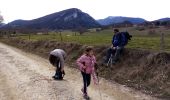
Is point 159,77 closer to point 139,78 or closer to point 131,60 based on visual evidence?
point 139,78

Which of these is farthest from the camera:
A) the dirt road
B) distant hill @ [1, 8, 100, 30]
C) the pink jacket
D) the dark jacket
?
distant hill @ [1, 8, 100, 30]

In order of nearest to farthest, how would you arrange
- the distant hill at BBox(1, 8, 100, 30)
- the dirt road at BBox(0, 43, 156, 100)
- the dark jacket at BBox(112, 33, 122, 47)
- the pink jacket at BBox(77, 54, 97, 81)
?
the pink jacket at BBox(77, 54, 97, 81), the dirt road at BBox(0, 43, 156, 100), the dark jacket at BBox(112, 33, 122, 47), the distant hill at BBox(1, 8, 100, 30)

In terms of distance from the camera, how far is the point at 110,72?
62.0ft

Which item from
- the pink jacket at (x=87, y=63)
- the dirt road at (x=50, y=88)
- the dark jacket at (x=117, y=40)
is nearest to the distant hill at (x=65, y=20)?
the dark jacket at (x=117, y=40)

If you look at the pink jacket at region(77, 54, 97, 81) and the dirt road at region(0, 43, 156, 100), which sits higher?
the pink jacket at region(77, 54, 97, 81)

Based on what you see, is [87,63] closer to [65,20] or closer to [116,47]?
[116,47]

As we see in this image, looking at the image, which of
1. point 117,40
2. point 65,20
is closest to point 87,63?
point 117,40

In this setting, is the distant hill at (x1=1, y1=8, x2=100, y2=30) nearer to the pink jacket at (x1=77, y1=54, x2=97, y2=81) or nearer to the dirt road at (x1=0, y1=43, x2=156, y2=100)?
the dirt road at (x1=0, y1=43, x2=156, y2=100)

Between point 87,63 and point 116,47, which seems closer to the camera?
point 87,63

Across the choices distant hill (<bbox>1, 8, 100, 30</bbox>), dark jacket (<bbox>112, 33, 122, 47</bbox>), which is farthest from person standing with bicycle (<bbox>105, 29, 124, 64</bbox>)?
distant hill (<bbox>1, 8, 100, 30</bbox>)

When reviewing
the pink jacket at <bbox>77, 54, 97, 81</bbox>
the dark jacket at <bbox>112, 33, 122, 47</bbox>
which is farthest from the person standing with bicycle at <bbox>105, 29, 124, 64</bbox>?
the pink jacket at <bbox>77, 54, 97, 81</bbox>

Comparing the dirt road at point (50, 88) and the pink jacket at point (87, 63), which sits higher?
the pink jacket at point (87, 63)

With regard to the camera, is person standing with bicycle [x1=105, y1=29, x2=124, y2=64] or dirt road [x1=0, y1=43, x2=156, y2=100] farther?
person standing with bicycle [x1=105, y1=29, x2=124, y2=64]

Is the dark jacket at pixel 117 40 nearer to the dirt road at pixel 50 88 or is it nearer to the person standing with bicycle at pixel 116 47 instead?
the person standing with bicycle at pixel 116 47
